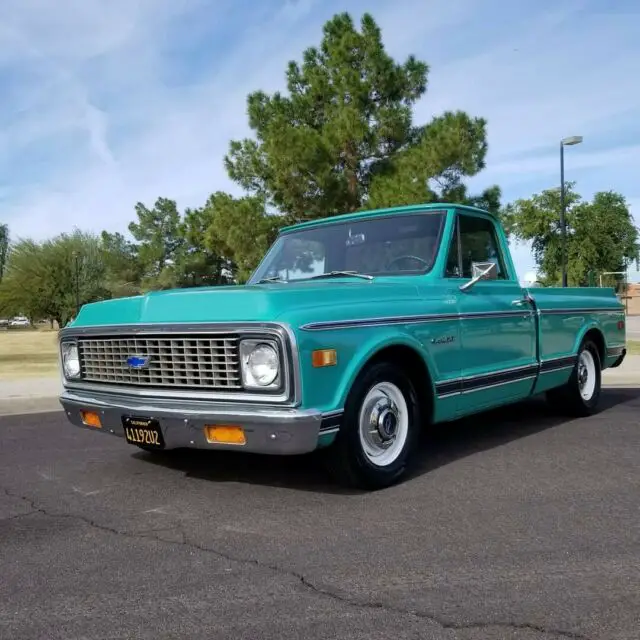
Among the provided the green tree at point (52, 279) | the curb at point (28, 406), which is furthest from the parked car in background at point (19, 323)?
the curb at point (28, 406)

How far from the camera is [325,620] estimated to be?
2693 mm

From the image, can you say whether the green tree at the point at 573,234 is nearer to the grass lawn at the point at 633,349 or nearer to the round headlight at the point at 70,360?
the grass lawn at the point at 633,349

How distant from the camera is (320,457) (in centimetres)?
450

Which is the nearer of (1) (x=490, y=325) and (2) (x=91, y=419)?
(2) (x=91, y=419)

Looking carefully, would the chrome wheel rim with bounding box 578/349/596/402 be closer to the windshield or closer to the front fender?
the windshield

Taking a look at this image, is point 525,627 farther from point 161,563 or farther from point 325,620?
point 161,563

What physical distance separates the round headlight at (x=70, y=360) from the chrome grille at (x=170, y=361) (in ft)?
0.72

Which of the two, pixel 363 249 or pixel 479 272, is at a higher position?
pixel 363 249

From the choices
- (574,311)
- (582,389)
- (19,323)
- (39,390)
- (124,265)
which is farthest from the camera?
(19,323)

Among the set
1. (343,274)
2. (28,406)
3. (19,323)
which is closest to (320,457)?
(343,274)

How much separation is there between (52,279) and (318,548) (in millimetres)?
50369

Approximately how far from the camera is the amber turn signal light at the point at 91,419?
4.70 meters

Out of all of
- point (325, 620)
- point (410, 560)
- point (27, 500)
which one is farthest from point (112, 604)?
point (27, 500)

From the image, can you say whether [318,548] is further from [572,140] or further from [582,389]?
[572,140]
